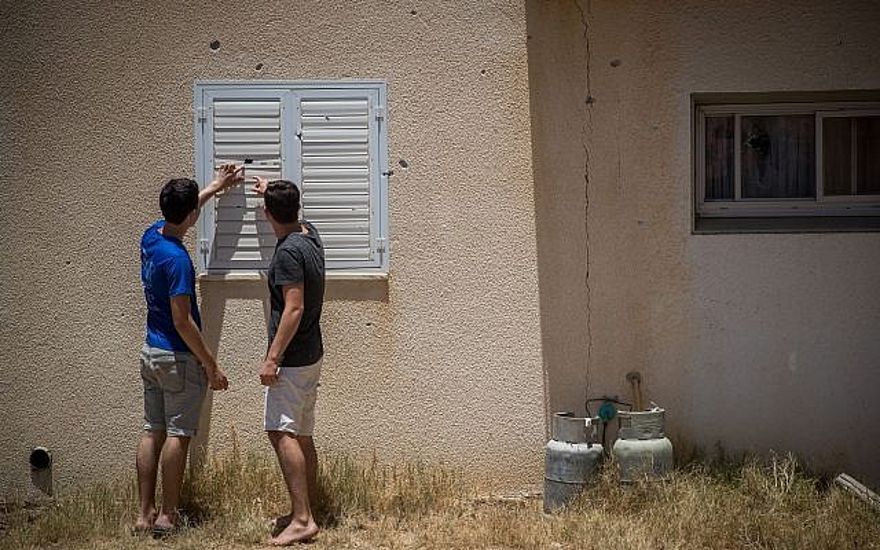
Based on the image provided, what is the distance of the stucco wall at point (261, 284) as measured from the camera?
7051mm

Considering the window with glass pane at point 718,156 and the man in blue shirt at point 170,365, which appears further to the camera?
the window with glass pane at point 718,156

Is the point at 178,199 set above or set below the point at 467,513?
above

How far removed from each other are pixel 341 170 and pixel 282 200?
0.76m

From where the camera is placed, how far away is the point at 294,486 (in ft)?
20.6

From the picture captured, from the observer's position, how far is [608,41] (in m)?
7.08

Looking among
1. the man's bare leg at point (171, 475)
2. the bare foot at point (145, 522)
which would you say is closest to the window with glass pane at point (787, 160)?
the man's bare leg at point (171, 475)

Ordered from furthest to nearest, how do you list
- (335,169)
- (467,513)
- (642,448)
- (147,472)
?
(335,169) < (467,513) < (642,448) < (147,472)

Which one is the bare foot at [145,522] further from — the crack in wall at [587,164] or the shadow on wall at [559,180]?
the crack in wall at [587,164]

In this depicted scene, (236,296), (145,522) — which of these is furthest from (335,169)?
(145,522)

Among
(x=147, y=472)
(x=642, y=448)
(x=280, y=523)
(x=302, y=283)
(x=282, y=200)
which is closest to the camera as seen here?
(x=302, y=283)

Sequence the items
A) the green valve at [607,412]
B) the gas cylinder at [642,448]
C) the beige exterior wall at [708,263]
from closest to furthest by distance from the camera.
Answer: the gas cylinder at [642,448], the green valve at [607,412], the beige exterior wall at [708,263]

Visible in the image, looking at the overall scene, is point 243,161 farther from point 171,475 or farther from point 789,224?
point 789,224

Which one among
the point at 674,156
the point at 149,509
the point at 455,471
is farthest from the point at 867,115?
the point at 149,509

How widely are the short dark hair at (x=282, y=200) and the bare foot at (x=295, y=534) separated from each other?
64.2 inches
